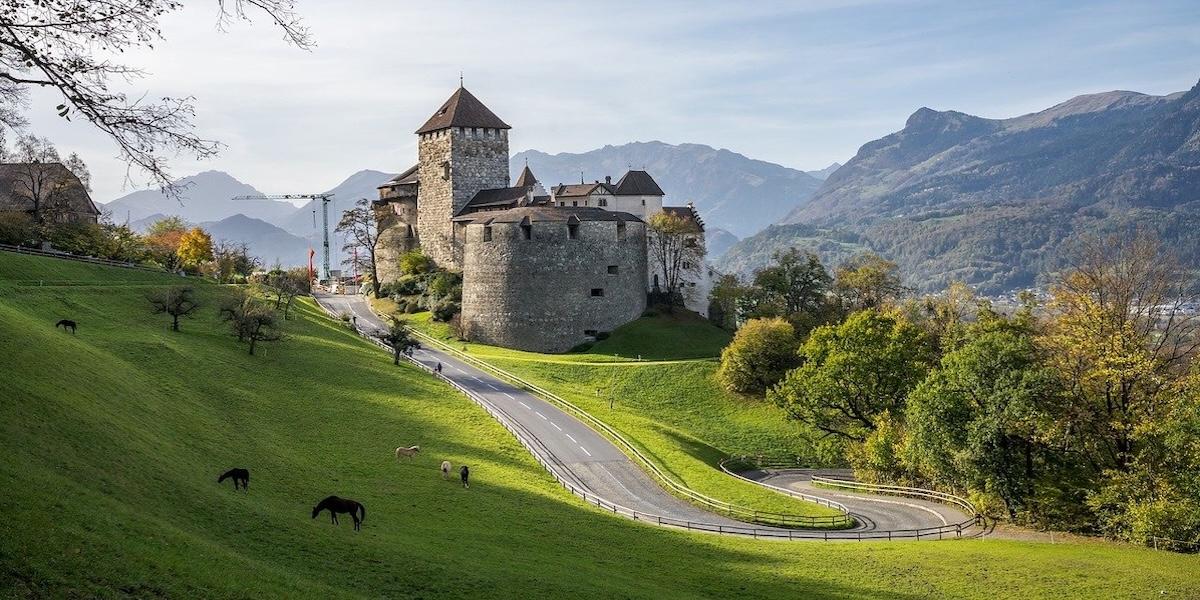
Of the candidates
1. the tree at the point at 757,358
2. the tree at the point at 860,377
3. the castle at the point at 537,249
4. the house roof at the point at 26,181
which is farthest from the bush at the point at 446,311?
the tree at the point at 860,377

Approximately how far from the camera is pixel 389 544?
985 inches

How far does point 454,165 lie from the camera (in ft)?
291

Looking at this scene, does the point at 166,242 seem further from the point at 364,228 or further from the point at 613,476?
the point at 613,476

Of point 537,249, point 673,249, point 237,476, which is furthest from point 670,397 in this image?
point 237,476

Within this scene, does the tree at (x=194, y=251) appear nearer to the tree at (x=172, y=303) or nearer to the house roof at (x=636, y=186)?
the tree at (x=172, y=303)

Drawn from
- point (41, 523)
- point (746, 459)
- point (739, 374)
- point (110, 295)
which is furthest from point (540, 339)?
point (41, 523)

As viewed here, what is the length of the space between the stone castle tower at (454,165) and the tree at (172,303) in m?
33.0

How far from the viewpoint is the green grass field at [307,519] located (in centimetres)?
1881

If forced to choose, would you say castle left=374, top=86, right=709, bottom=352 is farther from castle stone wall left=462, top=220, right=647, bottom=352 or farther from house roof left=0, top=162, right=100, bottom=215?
house roof left=0, top=162, right=100, bottom=215

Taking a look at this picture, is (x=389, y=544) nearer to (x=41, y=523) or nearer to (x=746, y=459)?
(x=41, y=523)

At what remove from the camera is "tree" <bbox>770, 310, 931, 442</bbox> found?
2117 inches

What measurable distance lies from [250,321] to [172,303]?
603cm

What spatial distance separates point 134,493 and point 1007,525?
105ft

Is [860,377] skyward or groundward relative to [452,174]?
groundward
